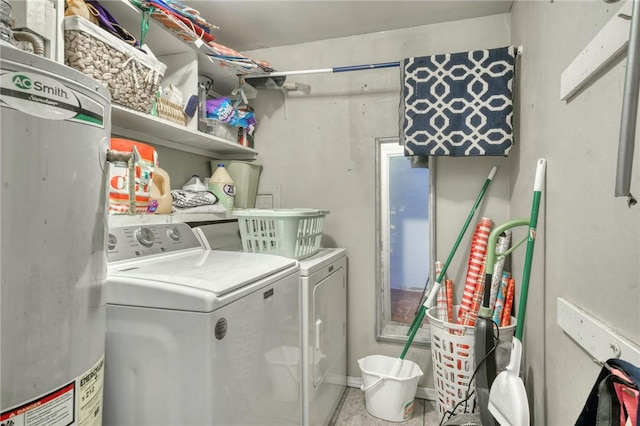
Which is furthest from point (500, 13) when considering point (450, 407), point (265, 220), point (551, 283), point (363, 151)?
point (450, 407)

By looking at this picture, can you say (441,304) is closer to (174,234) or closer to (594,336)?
(594,336)

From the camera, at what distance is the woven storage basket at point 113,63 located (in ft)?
3.93

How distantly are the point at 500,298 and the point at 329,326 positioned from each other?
0.95 meters

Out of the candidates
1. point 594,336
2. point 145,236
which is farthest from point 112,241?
point 594,336

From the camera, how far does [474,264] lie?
1939 millimetres

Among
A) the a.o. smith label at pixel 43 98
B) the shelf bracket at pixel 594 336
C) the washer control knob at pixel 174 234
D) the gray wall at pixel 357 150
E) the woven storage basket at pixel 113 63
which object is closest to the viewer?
the a.o. smith label at pixel 43 98

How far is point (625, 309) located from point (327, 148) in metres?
1.88

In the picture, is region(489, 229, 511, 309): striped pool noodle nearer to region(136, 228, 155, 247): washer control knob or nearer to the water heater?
region(136, 228, 155, 247): washer control knob

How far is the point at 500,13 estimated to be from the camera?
6.84ft

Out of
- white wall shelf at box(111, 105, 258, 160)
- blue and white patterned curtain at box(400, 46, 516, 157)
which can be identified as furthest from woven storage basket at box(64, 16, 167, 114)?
blue and white patterned curtain at box(400, 46, 516, 157)

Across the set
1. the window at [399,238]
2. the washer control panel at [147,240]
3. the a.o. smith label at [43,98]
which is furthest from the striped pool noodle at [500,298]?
the a.o. smith label at [43,98]

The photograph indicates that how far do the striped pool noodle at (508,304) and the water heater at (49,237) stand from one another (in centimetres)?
180

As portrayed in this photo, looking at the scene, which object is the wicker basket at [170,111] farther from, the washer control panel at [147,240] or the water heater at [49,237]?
the water heater at [49,237]

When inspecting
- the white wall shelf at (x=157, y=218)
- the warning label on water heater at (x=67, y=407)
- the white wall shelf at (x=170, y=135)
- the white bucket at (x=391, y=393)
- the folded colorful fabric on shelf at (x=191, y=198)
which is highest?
the white wall shelf at (x=170, y=135)
